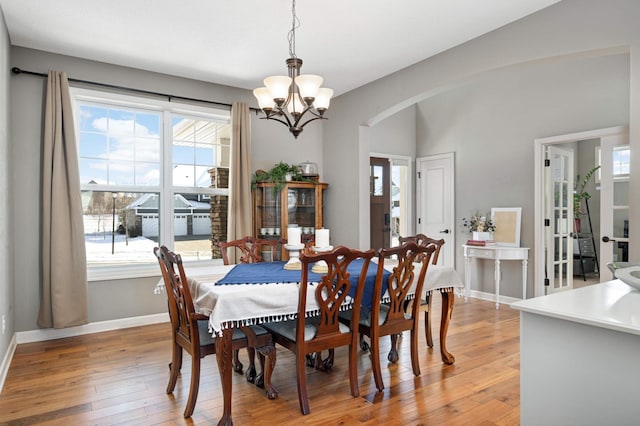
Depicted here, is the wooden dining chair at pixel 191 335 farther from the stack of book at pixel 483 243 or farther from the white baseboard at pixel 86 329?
the stack of book at pixel 483 243

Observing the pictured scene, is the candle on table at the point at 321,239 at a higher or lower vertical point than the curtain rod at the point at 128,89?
lower

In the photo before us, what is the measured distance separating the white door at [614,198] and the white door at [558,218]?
0.62 meters

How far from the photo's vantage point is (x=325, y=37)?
3576 millimetres

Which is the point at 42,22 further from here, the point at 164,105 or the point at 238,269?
the point at 238,269

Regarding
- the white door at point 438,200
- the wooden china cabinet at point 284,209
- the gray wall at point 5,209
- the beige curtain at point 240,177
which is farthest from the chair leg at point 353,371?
the white door at point 438,200

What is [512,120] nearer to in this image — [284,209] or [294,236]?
[284,209]

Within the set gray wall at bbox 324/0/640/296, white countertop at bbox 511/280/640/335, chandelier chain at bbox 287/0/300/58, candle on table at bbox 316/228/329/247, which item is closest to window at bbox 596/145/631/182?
gray wall at bbox 324/0/640/296

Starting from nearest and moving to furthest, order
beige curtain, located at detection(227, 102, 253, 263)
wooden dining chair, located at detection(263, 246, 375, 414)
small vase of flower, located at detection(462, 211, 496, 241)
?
wooden dining chair, located at detection(263, 246, 375, 414) → beige curtain, located at detection(227, 102, 253, 263) → small vase of flower, located at detection(462, 211, 496, 241)

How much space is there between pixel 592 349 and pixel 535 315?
0.64 feet

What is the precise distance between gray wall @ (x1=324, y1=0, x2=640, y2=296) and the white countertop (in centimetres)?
136

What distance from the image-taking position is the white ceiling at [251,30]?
119 inches

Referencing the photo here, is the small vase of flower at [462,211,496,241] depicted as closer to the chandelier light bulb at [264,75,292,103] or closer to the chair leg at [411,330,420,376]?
the chair leg at [411,330,420,376]

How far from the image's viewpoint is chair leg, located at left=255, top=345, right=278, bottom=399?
95.9 inches

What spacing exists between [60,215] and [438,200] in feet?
15.7
